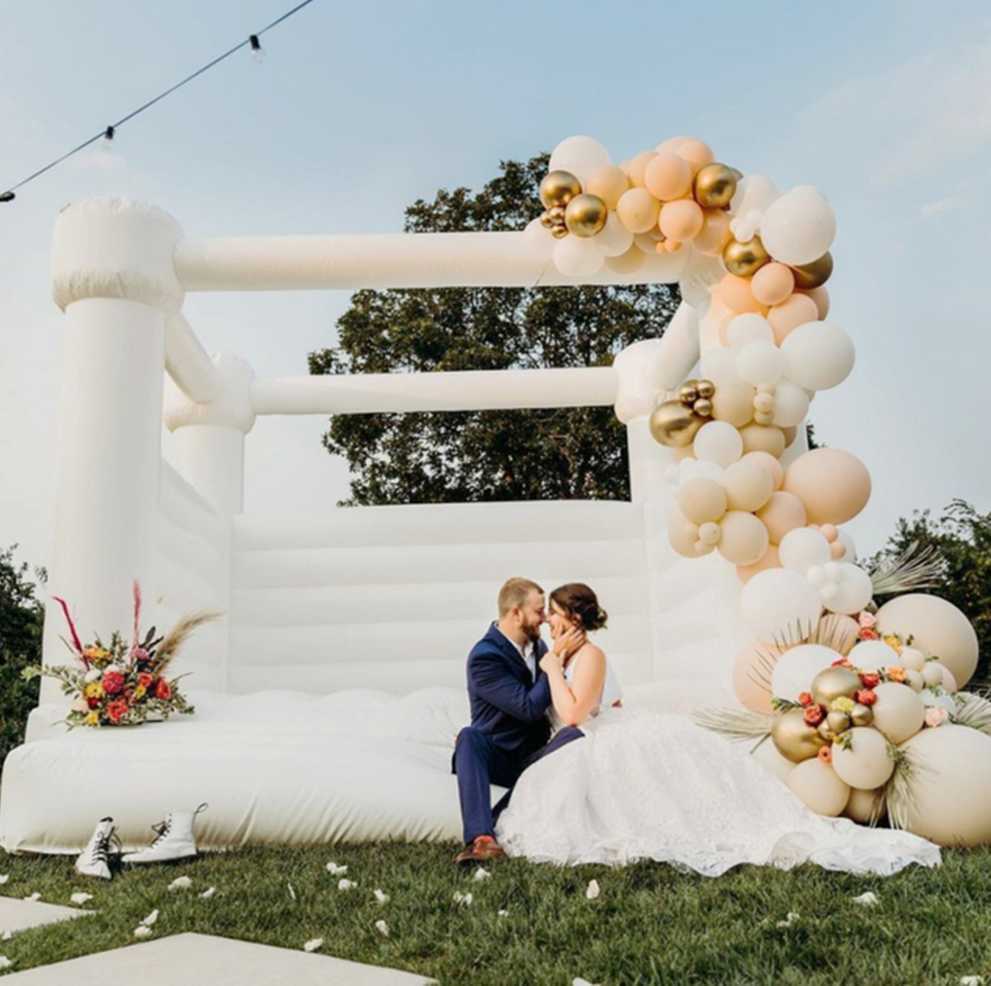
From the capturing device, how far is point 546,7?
484 cm

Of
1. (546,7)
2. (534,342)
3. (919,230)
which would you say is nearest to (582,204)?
(546,7)

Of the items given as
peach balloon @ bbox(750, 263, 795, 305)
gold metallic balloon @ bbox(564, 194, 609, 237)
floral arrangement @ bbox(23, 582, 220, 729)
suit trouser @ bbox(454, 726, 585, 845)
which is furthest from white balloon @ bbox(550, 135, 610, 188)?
floral arrangement @ bbox(23, 582, 220, 729)

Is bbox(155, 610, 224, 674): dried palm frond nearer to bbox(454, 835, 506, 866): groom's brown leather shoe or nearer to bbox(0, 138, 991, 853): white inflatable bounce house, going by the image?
bbox(0, 138, 991, 853): white inflatable bounce house

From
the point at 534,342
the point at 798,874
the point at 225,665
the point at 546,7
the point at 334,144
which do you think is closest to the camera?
the point at 798,874

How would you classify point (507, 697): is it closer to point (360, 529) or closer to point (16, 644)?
point (360, 529)

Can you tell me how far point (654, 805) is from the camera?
2.58m

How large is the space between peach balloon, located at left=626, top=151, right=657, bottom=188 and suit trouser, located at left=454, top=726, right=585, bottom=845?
218 centimetres

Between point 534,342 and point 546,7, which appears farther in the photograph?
point 534,342

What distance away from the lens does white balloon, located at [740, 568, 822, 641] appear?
10.7 ft

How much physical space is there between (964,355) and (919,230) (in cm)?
92

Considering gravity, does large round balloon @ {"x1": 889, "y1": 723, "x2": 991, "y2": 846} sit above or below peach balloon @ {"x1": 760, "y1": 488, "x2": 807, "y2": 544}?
below

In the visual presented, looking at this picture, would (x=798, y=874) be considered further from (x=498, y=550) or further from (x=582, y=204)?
(x=498, y=550)

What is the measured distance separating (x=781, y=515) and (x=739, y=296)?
3.00 feet

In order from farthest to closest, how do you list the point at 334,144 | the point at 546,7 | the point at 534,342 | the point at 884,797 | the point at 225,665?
the point at 534,342 < the point at 334,144 < the point at 225,665 < the point at 546,7 < the point at 884,797
